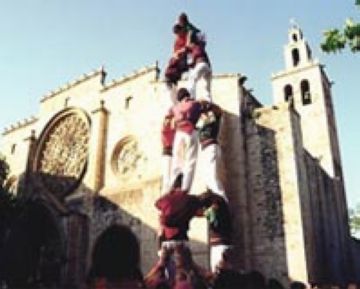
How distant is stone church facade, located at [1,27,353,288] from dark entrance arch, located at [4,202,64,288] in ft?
0.31

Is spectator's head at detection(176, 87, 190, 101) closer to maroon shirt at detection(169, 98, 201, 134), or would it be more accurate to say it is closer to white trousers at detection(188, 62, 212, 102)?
white trousers at detection(188, 62, 212, 102)

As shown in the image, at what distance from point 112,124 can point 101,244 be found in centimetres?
586

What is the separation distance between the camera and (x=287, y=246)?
17.0m

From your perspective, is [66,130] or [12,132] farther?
[12,132]

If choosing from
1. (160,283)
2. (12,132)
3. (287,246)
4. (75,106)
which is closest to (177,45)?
(160,283)

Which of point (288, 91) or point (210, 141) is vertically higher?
point (288, 91)

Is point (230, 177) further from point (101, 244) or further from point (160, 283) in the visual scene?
point (160, 283)

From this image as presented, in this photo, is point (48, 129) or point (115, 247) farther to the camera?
point (48, 129)

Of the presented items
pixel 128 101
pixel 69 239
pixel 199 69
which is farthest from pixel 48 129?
pixel 199 69

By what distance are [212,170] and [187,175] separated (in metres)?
0.47

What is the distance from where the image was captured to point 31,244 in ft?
75.3

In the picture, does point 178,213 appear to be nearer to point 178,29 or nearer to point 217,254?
point 217,254

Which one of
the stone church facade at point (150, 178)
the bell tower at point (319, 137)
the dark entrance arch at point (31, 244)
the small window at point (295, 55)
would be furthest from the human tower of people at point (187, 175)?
the small window at point (295, 55)

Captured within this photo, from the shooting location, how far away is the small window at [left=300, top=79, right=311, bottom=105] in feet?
104
